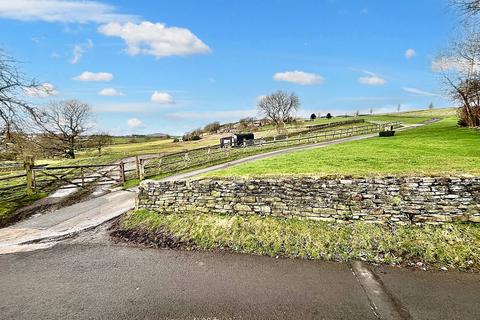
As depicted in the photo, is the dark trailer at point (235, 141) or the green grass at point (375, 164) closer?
the green grass at point (375, 164)

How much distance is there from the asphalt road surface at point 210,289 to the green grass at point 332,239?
54cm

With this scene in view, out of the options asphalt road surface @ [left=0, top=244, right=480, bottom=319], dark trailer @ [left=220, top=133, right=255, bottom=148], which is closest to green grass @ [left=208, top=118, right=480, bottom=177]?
asphalt road surface @ [left=0, top=244, right=480, bottom=319]

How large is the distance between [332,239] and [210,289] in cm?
418

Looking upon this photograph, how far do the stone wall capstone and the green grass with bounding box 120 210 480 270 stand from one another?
325 millimetres

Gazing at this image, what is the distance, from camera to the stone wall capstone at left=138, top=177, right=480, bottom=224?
901 cm

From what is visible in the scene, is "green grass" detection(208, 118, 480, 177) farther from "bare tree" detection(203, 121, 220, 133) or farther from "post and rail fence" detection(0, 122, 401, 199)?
"bare tree" detection(203, 121, 220, 133)

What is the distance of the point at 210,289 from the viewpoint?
7.29 m

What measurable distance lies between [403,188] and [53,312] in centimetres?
1010

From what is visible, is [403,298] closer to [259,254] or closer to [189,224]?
[259,254]

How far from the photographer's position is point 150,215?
1218 centimetres

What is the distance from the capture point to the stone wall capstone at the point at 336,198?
901cm

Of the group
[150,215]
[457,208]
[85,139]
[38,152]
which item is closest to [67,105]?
[85,139]

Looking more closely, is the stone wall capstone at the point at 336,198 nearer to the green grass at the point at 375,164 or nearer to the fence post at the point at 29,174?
the green grass at the point at 375,164

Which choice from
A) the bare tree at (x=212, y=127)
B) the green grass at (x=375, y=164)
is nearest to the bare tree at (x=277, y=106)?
the bare tree at (x=212, y=127)
